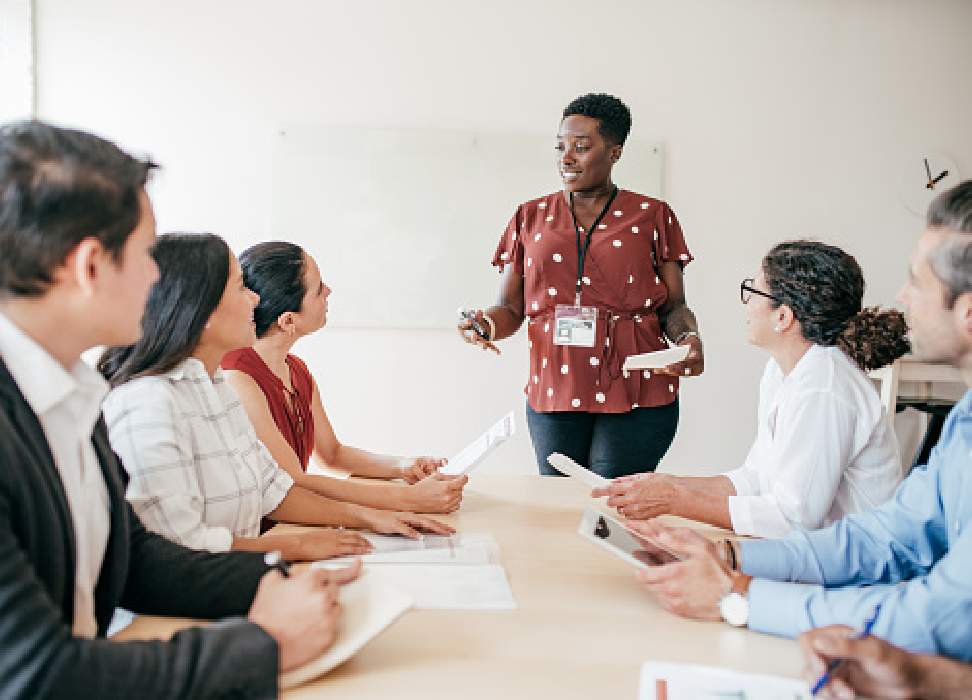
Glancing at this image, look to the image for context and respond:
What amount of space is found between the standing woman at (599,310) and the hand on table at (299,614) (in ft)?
5.29

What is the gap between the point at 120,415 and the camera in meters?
1.36

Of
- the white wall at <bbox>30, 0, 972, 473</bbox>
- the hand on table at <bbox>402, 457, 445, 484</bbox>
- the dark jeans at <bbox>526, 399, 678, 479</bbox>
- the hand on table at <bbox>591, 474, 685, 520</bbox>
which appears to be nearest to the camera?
the hand on table at <bbox>591, 474, 685, 520</bbox>

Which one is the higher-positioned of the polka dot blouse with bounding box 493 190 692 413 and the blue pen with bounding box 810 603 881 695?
the polka dot blouse with bounding box 493 190 692 413

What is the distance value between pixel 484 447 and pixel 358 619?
87cm

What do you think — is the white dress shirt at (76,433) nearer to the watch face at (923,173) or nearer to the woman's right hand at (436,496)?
the woman's right hand at (436,496)

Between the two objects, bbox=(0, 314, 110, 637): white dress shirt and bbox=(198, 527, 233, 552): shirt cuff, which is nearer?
bbox=(0, 314, 110, 637): white dress shirt

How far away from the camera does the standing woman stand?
8.39ft

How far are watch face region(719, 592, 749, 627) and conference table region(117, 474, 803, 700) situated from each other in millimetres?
14

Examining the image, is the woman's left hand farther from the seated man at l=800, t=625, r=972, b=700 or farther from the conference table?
the seated man at l=800, t=625, r=972, b=700

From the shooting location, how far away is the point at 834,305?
1779mm

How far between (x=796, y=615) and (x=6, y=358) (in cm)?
110

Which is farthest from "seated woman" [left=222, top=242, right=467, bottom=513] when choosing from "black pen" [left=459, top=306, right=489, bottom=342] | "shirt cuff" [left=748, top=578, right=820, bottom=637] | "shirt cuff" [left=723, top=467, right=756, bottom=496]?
"shirt cuff" [left=748, top=578, right=820, bottom=637]

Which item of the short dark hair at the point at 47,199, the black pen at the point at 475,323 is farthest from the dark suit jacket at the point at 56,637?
the black pen at the point at 475,323

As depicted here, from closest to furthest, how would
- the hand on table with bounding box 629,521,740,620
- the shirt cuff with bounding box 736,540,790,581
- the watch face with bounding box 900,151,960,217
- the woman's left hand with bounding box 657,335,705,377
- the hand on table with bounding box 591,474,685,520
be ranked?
the hand on table with bounding box 629,521,740,620
the shirt cuff with bounding box 736,540,790,581
the hand on table with bounding box 591,474,685,520
the woman's left hand with bounding box 657,335,705,377
the watch face with bounding box 900,151,960,217
